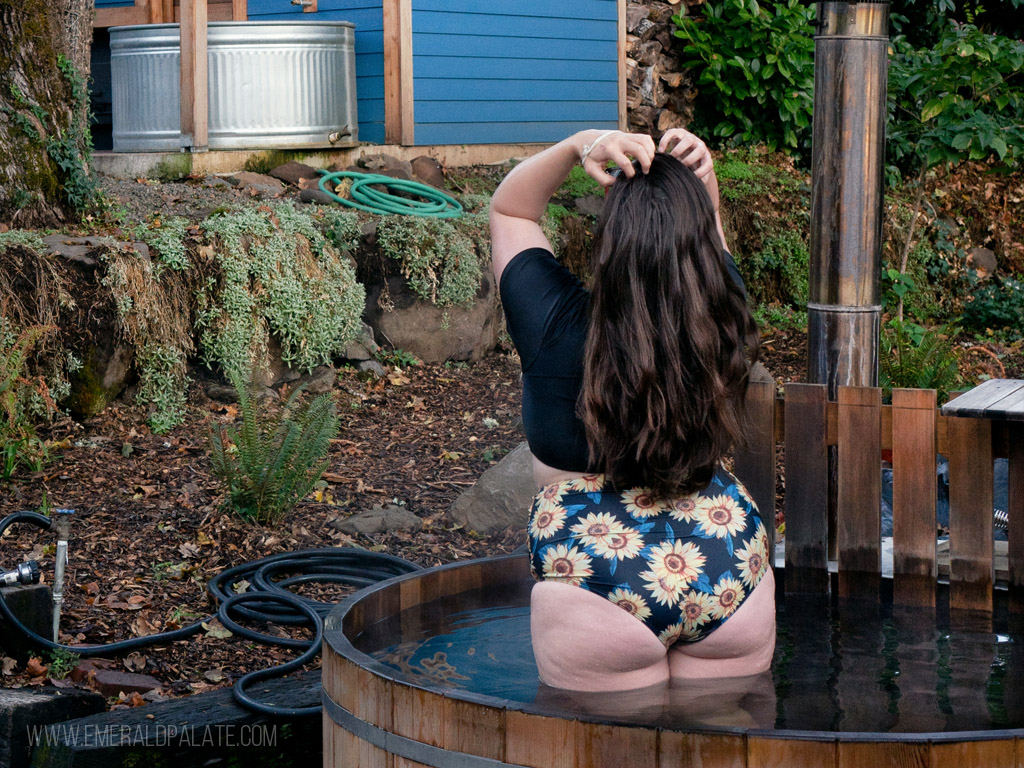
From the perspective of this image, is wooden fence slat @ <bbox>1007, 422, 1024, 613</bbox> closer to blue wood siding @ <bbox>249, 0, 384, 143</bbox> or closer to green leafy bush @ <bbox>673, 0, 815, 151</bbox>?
blue wood siding @ <bbox>249, 0, 384, 143</bbox>

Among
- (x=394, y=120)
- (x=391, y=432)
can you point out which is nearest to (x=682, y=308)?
(x=391, y=432)

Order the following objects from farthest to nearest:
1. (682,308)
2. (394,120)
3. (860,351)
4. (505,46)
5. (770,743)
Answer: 1. (505,46)
2. (394,120)
3. (860,351)
4. (682,308)
5. (770,743)

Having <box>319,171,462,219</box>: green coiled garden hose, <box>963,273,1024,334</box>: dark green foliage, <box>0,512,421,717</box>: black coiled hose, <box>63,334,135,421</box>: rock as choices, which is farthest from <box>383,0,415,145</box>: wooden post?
<box>0,512,421,717</box>: black coiled hose

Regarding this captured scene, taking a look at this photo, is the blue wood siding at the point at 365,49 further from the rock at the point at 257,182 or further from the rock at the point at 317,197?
the rock at the point at 317,197

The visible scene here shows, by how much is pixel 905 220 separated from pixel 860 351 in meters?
7.74

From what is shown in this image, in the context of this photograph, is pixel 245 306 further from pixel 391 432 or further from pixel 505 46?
pixel 505 46

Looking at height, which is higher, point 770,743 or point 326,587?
point 770,743

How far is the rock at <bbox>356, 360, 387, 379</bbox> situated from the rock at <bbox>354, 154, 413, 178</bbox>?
7.74ft

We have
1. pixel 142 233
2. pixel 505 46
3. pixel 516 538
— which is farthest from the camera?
pixel 505 46

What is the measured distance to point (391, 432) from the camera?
659 centimetres

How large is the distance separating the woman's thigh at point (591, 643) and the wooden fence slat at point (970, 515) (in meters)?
1.49

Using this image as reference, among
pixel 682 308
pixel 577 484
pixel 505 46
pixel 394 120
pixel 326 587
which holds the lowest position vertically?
pixel 326 587

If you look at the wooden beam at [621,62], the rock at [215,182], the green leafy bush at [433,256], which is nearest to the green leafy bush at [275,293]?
the green leafy bush at [433,256]

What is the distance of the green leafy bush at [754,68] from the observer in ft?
37.9
